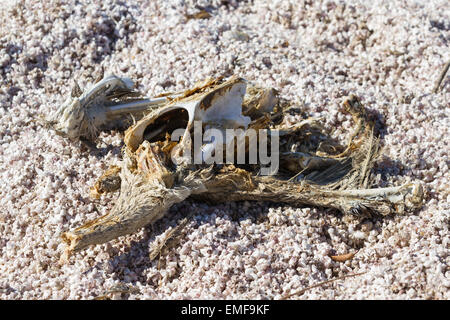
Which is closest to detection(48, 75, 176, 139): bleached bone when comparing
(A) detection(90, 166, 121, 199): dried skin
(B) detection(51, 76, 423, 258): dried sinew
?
(B) detection(51, 76, 423, 258): dried sinew

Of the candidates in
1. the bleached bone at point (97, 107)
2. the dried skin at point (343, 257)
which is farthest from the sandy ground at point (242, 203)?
the bleached bone at point (97, 107)

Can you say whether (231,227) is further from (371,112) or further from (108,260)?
(371,112)

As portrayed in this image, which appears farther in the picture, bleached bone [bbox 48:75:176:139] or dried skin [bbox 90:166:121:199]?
bleached bone [bbox 48:75:176:139]

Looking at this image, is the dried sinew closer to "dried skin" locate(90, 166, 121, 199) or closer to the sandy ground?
"dried skin" locate(90, 166, 121, 199)

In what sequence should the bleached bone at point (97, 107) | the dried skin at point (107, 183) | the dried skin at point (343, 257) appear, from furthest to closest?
the bleached bone at point (97, 107), the dried skin at point (107, 183), the dried skin at point (343, 257)

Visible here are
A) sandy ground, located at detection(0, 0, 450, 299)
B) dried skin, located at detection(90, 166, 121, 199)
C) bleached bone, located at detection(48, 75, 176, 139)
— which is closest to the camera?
sandy ground, located at detection(0, 0, 450, 299)

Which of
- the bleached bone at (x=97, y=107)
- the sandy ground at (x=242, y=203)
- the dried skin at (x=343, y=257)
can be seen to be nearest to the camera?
the sandy ground at (x=242, y=203)

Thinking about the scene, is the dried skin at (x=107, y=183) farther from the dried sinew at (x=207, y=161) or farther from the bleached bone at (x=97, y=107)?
the bleached bone at (x=97, y=107)
